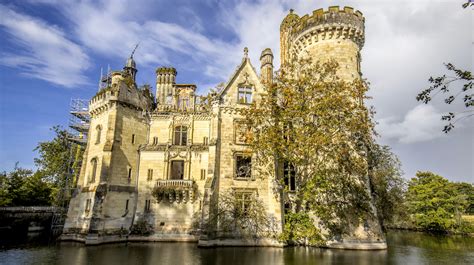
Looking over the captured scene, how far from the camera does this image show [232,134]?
1062 inches

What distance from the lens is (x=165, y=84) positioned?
34.3m

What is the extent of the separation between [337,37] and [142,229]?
84.6ft

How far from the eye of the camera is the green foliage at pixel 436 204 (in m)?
39.2

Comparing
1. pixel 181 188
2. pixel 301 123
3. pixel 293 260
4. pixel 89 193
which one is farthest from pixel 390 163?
pixel 89 193

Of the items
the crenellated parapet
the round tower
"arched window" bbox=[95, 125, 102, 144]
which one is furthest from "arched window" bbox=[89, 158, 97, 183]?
the round tower

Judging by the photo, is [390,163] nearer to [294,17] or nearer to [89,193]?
[294,17]

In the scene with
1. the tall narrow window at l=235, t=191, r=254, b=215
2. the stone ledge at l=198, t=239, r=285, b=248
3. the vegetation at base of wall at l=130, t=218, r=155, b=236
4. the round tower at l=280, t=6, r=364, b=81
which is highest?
the round tower at l=280, t=6, r=364, b=81

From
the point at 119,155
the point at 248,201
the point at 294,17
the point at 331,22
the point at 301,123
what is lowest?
the point at 248,201

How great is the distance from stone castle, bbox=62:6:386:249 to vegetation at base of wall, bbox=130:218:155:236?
0.83ft

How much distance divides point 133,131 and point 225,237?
14.0m

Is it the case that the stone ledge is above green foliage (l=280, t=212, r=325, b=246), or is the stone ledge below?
below

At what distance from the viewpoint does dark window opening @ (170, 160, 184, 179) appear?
94.7ft

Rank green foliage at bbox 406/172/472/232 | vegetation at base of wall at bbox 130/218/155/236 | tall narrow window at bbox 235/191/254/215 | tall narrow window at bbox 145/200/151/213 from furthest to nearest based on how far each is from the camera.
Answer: green foliage at bbox 406/172/472/232 < tall narrow window at bbox 145/200/151/213 < vegetation at base of wall at bbox 130/218/155/236 < tall narrow window at bbox 235/191/254/215

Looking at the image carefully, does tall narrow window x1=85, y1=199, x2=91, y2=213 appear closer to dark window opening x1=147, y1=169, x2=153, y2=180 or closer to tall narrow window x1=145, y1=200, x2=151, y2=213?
tall narrow window x1=145, y1=200, x2=151, y2=213
